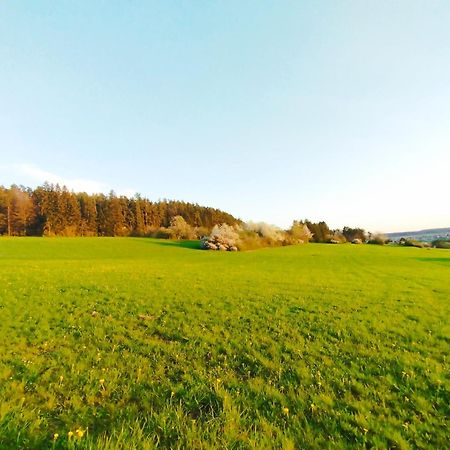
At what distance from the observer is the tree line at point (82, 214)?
9275 cm

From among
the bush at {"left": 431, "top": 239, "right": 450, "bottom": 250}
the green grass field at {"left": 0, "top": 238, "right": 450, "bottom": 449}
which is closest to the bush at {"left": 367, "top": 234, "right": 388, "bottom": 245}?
the bush at {"left": 431, "top": 239, "right": 450, "bottom": 250}

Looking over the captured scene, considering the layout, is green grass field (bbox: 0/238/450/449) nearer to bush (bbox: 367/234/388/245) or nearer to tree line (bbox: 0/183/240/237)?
tree line (bbox: 0/183/240/237)

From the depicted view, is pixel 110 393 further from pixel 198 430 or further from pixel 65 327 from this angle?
pixel 65 327

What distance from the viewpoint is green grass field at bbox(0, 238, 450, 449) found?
15.7ft

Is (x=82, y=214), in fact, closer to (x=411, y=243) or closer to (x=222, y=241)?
(x=222, y=241)

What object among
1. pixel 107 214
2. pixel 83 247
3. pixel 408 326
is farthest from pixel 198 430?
pixel 107 214

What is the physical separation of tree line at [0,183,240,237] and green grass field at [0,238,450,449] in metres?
88.1

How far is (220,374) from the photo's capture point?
702cm

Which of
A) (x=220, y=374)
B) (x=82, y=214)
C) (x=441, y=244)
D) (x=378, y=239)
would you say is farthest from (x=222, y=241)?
(x=441, y=244)

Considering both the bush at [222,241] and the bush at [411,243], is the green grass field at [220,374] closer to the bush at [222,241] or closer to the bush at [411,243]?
the bush at [222,241]

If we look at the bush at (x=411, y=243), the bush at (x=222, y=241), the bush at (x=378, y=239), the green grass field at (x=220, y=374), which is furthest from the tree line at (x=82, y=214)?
the green grass field at (x=220, y=374)

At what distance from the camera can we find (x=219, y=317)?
39.2 feet

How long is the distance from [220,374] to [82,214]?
117404 mm

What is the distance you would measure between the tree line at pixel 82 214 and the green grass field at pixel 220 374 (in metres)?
88.1
